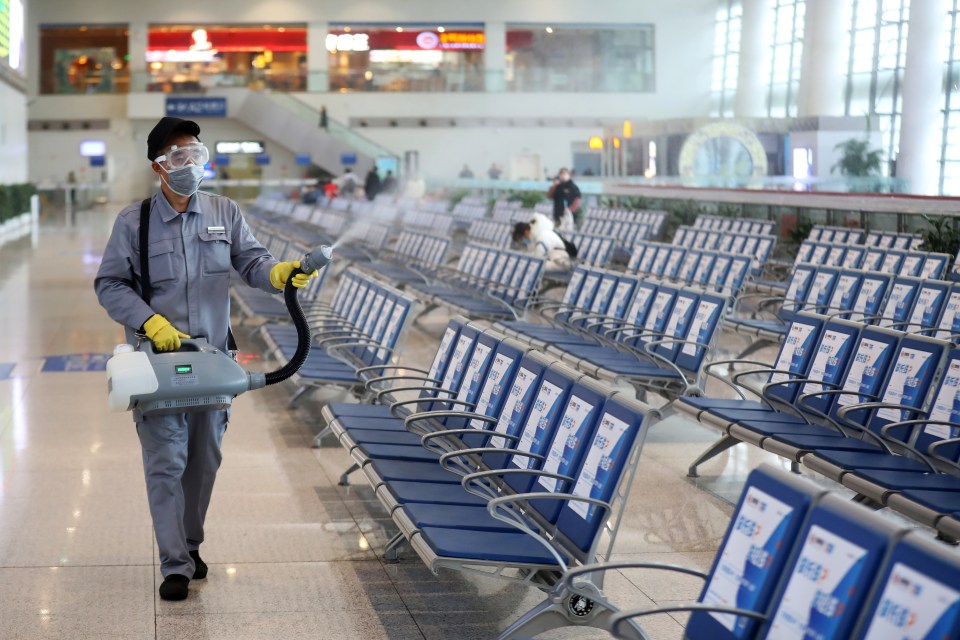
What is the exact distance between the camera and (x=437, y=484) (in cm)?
441

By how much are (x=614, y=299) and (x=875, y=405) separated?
355cm

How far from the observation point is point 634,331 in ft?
24.5

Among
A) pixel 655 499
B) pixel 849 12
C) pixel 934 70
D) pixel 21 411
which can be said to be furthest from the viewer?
pixel 849 12


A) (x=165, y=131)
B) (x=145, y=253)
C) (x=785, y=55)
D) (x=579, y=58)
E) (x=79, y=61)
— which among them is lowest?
(x=145, y=253)

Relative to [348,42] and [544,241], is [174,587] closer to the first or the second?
[544,241]

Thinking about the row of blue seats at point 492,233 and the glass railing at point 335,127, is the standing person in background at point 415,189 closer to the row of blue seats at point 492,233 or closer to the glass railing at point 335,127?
the glass railing at point 335,127

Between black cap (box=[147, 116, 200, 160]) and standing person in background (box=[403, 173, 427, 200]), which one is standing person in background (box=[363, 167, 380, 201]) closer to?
standing person in background (box=[403, 173, 427, 200])

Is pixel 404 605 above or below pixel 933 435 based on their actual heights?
below

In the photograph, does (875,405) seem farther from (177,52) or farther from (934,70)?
(177,52)

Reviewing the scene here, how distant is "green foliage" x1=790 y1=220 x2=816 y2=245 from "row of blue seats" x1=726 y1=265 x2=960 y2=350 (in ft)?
26.1

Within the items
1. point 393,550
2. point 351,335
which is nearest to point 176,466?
point 393,550

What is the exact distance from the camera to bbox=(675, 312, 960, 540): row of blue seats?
423 cm

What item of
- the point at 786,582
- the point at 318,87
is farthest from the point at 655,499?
the point at 318,87

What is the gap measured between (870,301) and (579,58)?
1581 inches
